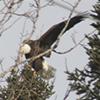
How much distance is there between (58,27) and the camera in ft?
17.9

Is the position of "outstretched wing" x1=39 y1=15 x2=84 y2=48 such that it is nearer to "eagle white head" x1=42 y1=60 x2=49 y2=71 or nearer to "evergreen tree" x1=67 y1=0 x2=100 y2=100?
"eagle white head" x1=42 y1=60 x2=49 y2=71

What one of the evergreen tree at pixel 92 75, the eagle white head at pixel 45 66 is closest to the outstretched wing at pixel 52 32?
the eagle white head at pixel 45 66

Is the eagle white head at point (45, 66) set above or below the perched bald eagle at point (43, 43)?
below

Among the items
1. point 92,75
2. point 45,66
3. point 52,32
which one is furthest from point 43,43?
point 92,75

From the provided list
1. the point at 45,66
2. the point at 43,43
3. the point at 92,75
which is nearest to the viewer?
the point at 43,43

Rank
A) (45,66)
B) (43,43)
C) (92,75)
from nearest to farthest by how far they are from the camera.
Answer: (43,43) < (45,66) < (92,75)

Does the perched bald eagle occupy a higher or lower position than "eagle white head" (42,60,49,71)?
higher

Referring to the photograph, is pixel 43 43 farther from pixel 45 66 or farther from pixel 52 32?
pixel 45 66

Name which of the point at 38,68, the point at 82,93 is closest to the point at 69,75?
the point at 82,93

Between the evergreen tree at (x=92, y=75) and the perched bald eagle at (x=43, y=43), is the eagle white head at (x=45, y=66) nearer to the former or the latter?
the perched bald eagle at (x=43, y=43)

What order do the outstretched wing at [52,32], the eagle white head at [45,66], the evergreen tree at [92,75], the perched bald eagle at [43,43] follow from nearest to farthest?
the perched bald eagle at [43,43], the outstretched wing at [52,32], the eagle white head at [45,66], the evergreen tree at [92,75]

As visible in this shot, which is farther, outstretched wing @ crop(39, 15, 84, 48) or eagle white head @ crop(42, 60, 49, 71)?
eagle white head @ crop(42, 60, 49, 71)

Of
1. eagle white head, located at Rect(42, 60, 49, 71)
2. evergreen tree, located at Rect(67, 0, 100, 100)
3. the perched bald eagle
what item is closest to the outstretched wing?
the perched bald eagle

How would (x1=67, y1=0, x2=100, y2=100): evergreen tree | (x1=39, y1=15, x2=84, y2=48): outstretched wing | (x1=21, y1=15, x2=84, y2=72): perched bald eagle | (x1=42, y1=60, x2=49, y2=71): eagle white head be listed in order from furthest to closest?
(x1=67, y1=0, x2=100, y2=100): evergreen tree → (x1=42, y1=60, x2=49, y2=71): eagle white head → (x1=39, y1=15, x2=84, y2=48): outstretched wing → (x1=21, y1=15, x2=84, y2=72): perched bald eagle
